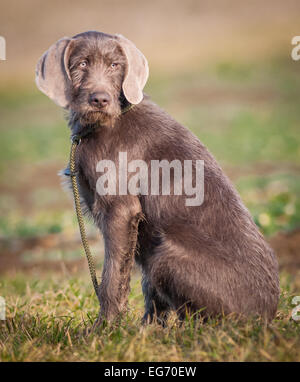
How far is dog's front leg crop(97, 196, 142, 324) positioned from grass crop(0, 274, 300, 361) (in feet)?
0.51

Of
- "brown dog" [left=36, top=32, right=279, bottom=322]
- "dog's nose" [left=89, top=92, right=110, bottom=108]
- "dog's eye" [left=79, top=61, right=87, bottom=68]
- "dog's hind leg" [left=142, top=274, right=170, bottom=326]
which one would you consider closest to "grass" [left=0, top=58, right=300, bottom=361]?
"dog's hind leg" [left=142, top=274, right=170, bottom=326]

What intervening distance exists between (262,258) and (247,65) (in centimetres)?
2229

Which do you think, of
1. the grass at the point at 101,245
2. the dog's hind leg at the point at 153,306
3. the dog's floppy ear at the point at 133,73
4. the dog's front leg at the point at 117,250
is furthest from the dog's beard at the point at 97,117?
the grass at the point at 101,245

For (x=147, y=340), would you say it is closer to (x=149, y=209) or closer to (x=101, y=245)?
(x=149, y=209)

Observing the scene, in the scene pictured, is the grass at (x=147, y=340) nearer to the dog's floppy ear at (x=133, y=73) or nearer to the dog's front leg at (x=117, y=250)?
the dog's front leg at (x=117, y=250)

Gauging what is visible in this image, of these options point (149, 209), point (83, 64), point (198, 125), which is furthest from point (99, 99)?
point (198, 125)

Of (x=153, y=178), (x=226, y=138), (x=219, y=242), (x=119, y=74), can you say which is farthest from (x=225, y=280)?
(x=226, y=138)

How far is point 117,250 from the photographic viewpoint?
12.8ft

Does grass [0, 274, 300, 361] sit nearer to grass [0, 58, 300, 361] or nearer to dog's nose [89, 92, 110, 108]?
grass [0, 58, 300, 361]

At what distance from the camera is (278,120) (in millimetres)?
17000

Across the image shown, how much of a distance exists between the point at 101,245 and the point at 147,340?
12.3ft

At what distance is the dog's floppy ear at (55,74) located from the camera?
3.94 meters

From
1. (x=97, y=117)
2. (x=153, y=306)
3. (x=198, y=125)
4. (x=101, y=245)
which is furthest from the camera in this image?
(x=198, y=125)
